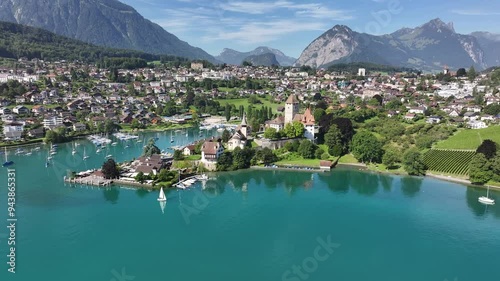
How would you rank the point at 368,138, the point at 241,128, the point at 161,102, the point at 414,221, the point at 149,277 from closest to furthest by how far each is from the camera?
the point at 149,277, the point at 414,221, the point at 368,138, the point at 241,128, the point at 161,102

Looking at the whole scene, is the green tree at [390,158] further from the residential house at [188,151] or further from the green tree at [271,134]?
the residential house at [188,151]

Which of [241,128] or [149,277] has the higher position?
[241,128]

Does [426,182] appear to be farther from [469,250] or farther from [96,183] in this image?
[96,183]

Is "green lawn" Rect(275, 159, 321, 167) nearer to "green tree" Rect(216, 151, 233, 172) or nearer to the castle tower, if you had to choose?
"green tree" Rect(216, 151, 233, 172)

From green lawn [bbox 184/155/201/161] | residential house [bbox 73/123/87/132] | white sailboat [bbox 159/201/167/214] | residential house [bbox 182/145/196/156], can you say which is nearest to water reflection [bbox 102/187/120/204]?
white sailboat [bbox 159/201/167/214]

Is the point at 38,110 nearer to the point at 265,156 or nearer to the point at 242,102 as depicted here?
the point at 242,102

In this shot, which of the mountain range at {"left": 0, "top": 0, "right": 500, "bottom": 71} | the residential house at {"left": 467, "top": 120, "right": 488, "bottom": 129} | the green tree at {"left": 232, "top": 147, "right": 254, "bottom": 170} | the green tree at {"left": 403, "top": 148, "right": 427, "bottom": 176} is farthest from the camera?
the mountain range at {"left": 0, "top": 0, "right": 500, "bottom": 71}

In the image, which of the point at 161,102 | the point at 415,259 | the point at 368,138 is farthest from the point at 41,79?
the point at 415,259
